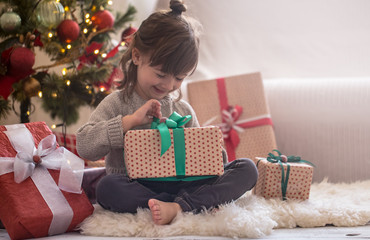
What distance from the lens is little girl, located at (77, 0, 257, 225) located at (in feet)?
3.69

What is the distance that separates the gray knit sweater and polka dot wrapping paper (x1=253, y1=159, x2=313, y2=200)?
0.95 ft

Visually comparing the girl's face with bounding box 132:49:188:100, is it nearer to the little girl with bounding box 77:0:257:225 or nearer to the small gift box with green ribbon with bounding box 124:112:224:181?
the little girl with bounding box 77:0:257:225

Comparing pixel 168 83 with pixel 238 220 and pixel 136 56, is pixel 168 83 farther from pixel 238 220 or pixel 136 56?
pixel 238 220

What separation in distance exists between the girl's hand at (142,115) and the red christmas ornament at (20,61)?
43 cm

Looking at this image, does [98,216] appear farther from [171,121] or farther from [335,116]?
[335,116]

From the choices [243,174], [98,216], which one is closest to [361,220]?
[243,174]

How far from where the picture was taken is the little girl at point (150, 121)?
112 centimetres

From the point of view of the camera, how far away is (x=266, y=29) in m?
2.46

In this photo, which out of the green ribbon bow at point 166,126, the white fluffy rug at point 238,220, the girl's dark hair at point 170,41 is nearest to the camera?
the white fluffy rug at point 238,220

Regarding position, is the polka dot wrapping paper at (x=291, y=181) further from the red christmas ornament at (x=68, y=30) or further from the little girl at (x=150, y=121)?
the red christmas ornament at (x=68, y=30)

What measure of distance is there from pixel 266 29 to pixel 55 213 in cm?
178

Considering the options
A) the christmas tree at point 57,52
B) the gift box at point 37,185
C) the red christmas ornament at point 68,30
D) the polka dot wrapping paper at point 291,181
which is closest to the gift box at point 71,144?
the christmas tree at point 57,52

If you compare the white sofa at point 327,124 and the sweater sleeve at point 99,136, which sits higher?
the sweater sleeve at point 99,136

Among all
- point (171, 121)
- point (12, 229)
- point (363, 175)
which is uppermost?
point (171, 121)
